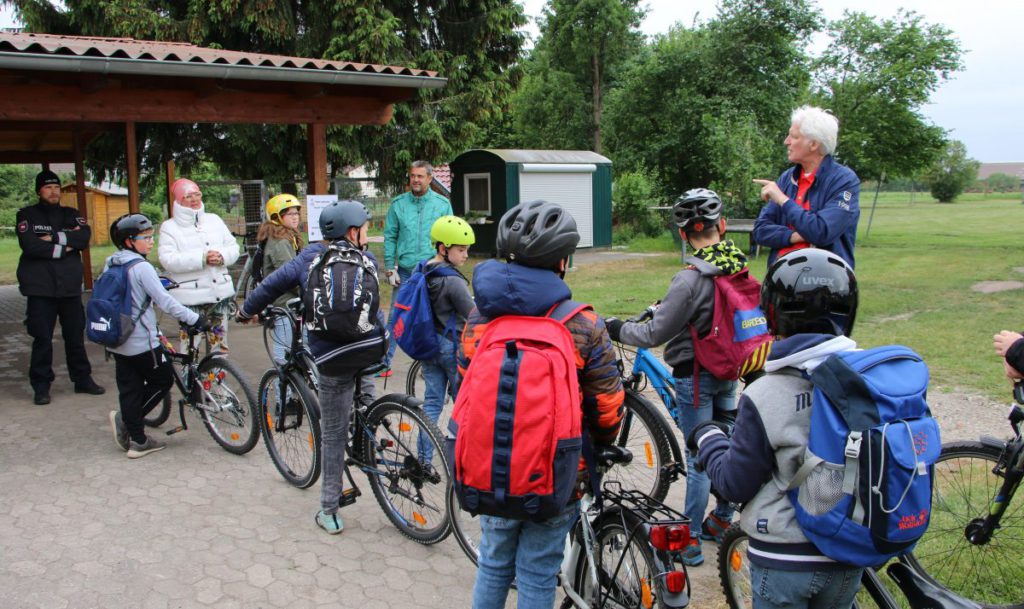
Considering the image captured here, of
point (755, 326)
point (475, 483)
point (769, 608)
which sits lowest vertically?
point (769, 608)

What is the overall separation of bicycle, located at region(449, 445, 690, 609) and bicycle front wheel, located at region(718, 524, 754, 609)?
0.27 metres

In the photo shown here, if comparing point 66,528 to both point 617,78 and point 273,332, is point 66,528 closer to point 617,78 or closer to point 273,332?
point 273,332

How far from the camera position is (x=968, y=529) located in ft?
11.2

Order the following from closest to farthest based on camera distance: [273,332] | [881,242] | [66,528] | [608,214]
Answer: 1. [66,528]
2. [273,332]
3. [608,214]
4. [881,242]

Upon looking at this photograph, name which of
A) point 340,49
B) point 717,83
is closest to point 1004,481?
point 340,49

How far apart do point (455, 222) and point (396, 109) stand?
12053 millimetres

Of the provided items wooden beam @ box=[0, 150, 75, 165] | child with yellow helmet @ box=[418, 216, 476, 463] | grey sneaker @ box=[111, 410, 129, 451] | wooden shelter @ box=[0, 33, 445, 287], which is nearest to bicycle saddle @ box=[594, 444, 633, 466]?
child with yellow helmet @ box=[418, 216, 476, 463]

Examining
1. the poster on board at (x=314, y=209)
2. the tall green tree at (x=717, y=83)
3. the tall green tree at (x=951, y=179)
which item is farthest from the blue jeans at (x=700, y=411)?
the tall green tree at (x=951, y=179)

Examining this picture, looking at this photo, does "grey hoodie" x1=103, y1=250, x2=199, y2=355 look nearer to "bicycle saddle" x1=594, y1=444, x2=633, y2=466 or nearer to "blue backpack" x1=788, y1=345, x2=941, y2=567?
"bicycle saddle" x1=594, y1=444, x2=633, y2=466

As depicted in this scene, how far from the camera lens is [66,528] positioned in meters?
4.36

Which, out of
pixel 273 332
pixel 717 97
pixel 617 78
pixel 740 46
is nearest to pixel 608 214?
pixel 717 97

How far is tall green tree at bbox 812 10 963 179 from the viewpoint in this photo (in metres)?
23.4

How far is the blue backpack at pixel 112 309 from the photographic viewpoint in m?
5.12

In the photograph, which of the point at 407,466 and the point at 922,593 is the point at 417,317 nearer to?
the point at 407,466
